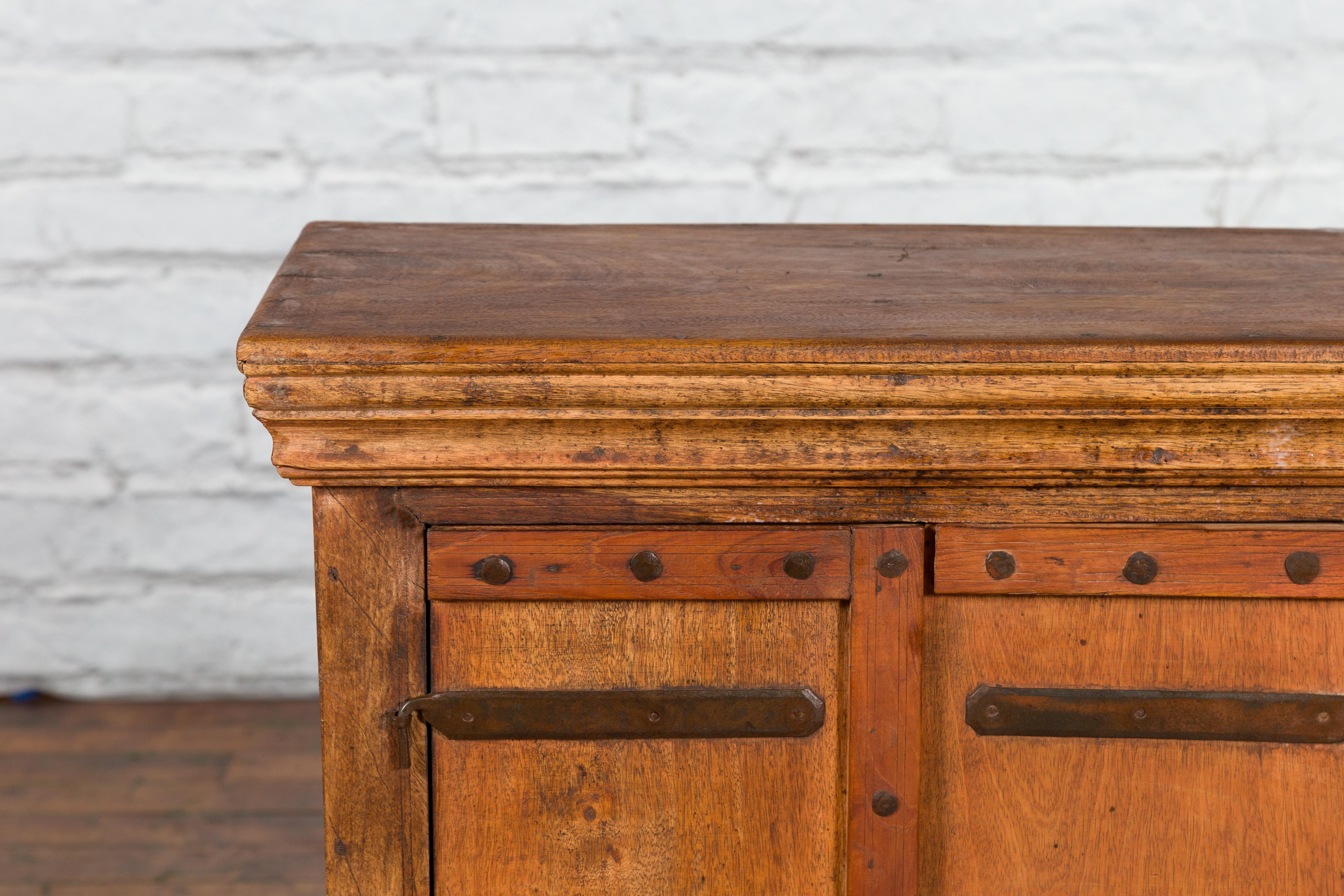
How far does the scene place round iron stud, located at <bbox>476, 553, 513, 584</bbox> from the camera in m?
0.74

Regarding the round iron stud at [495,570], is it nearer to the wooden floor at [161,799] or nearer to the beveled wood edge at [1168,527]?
the beveled wood edge at [1168,527]

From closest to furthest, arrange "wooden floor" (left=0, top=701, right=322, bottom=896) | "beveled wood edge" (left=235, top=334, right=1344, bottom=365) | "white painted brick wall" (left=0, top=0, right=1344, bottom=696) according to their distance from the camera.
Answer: "beveled wood edge" (left=235, top=334, right=1344, bottom=365)
"wooden floor" (left=0, top=701, right=322, bottom=896)
"white painted brick wall" (left=0, top=0, right=1344, bottom=696)

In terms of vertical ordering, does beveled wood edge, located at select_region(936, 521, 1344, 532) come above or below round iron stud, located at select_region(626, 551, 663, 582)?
above

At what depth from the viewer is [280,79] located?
1536 millimetres

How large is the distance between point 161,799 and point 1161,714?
119 cm

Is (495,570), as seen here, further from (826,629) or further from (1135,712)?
(1135,712)

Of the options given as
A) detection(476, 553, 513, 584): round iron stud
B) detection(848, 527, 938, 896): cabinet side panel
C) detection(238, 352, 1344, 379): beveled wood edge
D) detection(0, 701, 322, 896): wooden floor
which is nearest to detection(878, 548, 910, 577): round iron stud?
detection(848, 527, 938, 896): cabinet side panel

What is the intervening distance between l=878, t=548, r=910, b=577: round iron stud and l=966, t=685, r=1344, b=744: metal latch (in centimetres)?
10

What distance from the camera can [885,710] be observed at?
761 mm

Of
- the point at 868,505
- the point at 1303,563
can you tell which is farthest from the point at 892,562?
the point at 1303,563

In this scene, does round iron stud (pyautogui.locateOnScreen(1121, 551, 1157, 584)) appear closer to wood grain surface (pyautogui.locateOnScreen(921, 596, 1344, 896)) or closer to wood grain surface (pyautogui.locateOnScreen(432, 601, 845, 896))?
wood grain surface (pyautogui.locateOnScreen(921, 596, 1344, 896))

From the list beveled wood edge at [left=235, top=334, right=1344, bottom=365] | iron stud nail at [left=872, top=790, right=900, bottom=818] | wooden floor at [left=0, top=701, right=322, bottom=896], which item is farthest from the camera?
wooden floor at [left=0, top=701, right=322, bottom=896]

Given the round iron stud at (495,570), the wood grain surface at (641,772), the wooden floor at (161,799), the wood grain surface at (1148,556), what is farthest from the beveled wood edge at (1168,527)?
the wooden floor at (161,799)

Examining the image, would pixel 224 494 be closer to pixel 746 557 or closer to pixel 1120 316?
pixel 746 557
